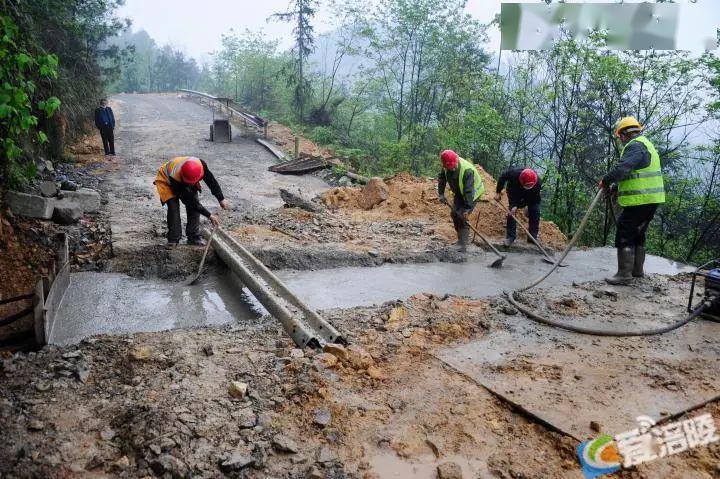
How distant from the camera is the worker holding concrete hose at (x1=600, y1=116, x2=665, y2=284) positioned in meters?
5.47

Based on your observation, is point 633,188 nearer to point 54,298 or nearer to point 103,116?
point 54,298

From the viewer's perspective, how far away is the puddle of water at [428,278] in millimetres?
5512

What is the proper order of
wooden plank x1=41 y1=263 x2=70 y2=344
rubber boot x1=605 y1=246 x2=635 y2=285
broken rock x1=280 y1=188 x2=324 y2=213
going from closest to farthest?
wooden plank x1=41 y1=263 x2=70 y2=344 < rubber boot x1=605 y1=246 x2=635 y2=285 < broken rock x1=280 y1=188 x2=324 y2=213

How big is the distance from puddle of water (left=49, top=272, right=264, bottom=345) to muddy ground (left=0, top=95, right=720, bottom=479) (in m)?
0.22

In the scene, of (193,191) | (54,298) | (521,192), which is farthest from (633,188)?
(54,298)

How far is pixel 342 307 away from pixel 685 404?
3.04 metres

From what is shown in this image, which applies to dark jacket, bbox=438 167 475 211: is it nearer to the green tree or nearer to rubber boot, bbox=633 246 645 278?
rubber boot, bbox=633 246 645 278

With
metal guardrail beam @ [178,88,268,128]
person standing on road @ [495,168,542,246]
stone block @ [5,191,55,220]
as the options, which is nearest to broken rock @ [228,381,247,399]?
stone block @ [5,191,55,220]

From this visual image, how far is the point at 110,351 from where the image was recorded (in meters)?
3.59

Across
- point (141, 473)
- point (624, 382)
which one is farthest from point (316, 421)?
point (624, 382)

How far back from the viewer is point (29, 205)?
6.21m

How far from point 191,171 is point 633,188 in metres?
5.21

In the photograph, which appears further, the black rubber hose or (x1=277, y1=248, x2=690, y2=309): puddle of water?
(x1=277, y1=248, x2=690, y2=309): puddle of water

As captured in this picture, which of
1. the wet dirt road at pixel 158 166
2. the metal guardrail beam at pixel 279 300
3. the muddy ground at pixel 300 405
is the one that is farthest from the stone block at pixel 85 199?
the muddy ground at pixel 300 405
